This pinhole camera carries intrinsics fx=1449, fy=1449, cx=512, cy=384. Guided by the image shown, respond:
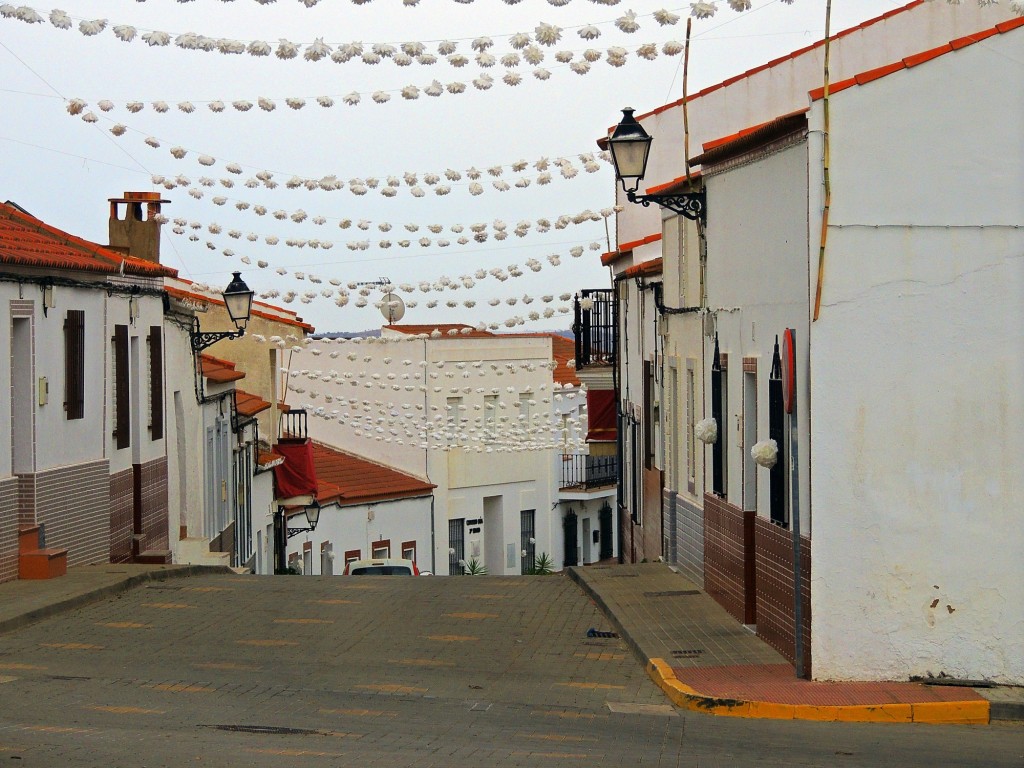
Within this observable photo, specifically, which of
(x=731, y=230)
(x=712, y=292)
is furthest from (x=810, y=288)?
(x=712, y=292)

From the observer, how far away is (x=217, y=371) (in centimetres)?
2777

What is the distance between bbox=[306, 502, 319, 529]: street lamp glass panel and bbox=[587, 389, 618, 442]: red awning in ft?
26.9

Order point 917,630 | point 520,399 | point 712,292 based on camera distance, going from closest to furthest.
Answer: point 917,630
point 712,292
point 520,399

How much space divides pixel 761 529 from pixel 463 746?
4.92 meters

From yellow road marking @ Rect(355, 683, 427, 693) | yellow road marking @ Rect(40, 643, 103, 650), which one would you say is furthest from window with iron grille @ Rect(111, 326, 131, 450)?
yellow road marking @ Rect(355, 683, 427, 693)

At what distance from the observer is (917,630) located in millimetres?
11016

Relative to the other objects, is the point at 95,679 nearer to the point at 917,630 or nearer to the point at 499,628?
the point at 499,628

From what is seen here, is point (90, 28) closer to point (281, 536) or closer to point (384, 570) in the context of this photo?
point (384, 570)

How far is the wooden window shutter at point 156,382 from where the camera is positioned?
2253 centimetres

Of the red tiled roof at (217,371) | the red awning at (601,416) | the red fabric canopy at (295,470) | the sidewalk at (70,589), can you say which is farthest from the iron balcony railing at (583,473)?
the sidewalk at (70,589)

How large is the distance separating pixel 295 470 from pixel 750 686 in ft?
76.2

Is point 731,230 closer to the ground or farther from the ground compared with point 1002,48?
closer to the ground

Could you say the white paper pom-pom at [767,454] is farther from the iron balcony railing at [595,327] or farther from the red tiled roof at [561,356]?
the red tiled roof at [561,356]

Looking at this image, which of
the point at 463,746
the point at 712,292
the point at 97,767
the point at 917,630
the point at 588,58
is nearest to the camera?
the point at 97,767
